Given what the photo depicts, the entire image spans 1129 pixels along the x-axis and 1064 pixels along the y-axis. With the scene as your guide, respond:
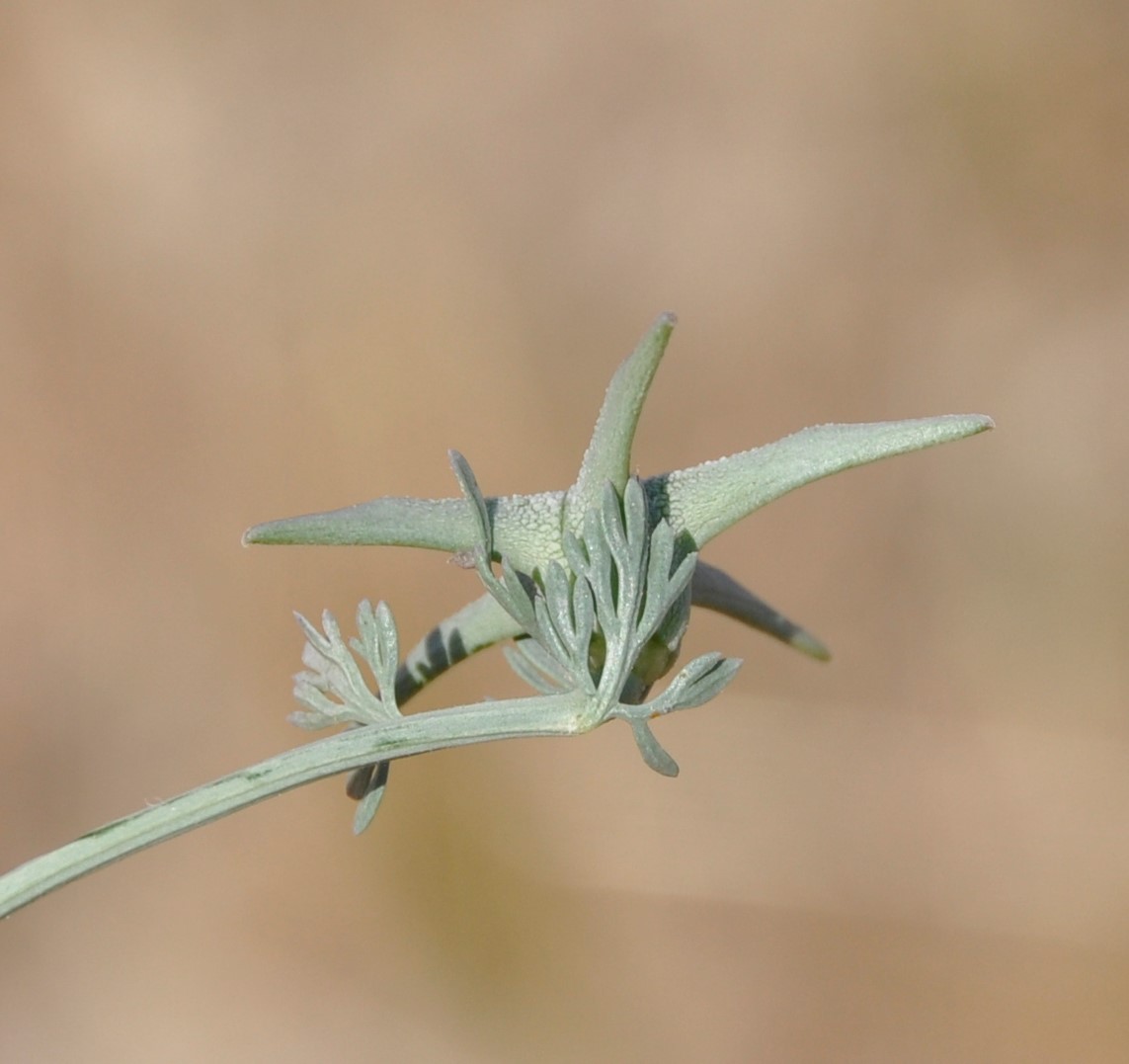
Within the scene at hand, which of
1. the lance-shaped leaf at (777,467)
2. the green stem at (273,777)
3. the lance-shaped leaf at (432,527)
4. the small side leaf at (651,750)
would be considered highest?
the lance-shaped leaf at (432,527)

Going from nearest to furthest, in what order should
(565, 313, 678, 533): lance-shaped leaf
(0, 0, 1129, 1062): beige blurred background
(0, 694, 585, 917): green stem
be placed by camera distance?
(0, 694, 585, 917): green stem
(565, 313, 678, 533): lance-shaped leaf
(0, 0, 1129, 1062): beige blurred background

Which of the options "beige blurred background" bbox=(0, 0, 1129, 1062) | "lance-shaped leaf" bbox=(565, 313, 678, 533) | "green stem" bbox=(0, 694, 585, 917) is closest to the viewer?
"green stem" bbox=(0, 694, 585, 917)

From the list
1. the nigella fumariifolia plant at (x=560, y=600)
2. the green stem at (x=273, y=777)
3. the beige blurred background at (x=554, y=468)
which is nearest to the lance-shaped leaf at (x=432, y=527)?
the nigella fumariifolia plant at (x=560, y=600)

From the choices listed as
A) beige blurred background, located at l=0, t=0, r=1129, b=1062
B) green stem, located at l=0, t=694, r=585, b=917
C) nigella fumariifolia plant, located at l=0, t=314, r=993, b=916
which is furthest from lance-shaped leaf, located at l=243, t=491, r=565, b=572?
beige blurred background, located at l=0, t=0, r=1129, b=1062

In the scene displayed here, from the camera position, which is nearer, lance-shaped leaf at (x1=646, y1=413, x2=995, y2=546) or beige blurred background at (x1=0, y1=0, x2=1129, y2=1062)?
lance-shaped leaf at (x1=646, y1=413, x2=995, y2=546)

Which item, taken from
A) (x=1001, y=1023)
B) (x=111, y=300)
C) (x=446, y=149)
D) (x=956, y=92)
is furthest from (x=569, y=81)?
(x=1001, y=1023)

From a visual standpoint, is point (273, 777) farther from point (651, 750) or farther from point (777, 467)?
point (777, 467)

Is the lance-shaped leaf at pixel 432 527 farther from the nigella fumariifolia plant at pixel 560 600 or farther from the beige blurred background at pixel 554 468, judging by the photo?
the beige blurred background at pixel 554 468

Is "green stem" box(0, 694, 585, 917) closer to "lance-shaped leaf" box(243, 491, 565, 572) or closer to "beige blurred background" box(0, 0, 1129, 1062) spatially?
"lance-shaped leaf" box(243, 491, 565, 572)
